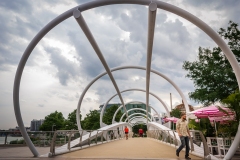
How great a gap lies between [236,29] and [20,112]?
18.4 m

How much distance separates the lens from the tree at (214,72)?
1836 cm

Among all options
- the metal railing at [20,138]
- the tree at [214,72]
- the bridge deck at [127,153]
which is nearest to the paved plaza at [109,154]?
the bridge deck at [127,153]

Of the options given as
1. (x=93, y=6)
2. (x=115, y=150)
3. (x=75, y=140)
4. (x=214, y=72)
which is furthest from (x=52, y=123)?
(x=93, y=6)

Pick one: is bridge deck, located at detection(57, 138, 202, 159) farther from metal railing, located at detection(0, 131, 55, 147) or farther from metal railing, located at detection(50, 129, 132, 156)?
metal railing, located at detection(0, 131, 55, 147)

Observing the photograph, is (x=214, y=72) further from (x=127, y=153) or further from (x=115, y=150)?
(x=127, y=153)

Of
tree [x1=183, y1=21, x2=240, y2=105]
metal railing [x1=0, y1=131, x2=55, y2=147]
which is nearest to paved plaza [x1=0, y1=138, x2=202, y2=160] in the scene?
metal railing [x1=0, y1=131, x2=55, y2=147]

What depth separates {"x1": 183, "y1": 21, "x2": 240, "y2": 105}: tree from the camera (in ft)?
60.2

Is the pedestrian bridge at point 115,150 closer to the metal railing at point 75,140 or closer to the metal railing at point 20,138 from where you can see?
the metal railing at point 75,140

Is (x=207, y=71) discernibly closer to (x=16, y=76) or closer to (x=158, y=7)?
(x=158, y=7)

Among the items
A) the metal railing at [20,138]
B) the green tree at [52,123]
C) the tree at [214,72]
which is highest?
the tree at [214,72]

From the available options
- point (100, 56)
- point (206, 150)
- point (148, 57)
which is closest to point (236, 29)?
point (148, 57)

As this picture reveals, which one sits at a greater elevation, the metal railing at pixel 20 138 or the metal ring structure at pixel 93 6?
the metal ring structure at pixel 93 6

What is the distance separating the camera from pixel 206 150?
712 centimetres

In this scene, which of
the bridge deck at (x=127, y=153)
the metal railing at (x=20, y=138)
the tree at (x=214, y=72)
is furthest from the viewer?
the tree at (x=214, y=72)
